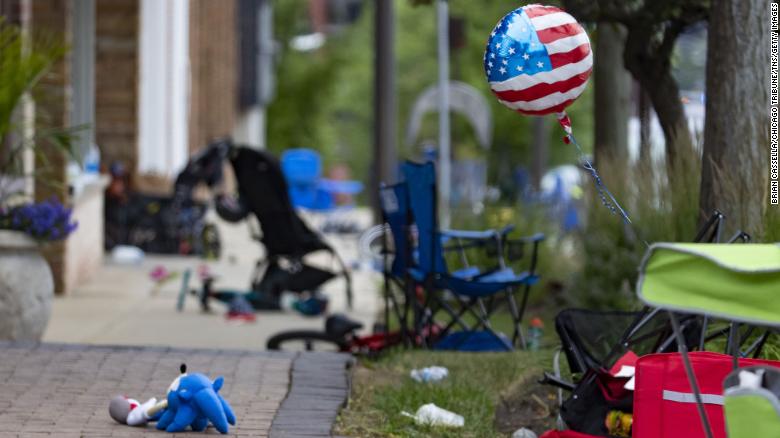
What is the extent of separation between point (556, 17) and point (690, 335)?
140 cm

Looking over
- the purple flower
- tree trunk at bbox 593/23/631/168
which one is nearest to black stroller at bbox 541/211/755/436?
the purple flower

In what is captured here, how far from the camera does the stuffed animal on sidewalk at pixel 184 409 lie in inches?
222

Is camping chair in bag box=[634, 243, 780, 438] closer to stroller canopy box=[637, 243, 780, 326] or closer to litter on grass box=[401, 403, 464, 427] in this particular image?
stroller canopy box=[637, 243, 780, 326]

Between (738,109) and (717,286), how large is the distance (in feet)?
12.2

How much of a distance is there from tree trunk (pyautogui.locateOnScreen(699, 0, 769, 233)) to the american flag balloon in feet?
6.20

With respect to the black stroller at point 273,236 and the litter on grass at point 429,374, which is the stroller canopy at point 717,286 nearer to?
the litter on grass at point 429,374

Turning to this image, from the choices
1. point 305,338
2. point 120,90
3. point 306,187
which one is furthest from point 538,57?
point 306,187

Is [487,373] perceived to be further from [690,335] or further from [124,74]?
[124,74]

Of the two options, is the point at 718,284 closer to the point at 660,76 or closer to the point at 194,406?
the point at 194,406

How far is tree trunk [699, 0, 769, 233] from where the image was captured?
24.1 feet

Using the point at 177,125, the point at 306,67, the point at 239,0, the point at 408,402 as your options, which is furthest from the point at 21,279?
the point at 306,67

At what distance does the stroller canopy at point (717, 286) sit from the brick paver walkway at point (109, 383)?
2210 mm

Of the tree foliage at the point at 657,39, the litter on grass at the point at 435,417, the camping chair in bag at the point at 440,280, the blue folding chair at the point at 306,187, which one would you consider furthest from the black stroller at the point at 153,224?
the litter on grass at the point at 435,417

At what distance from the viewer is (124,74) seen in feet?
54.6
